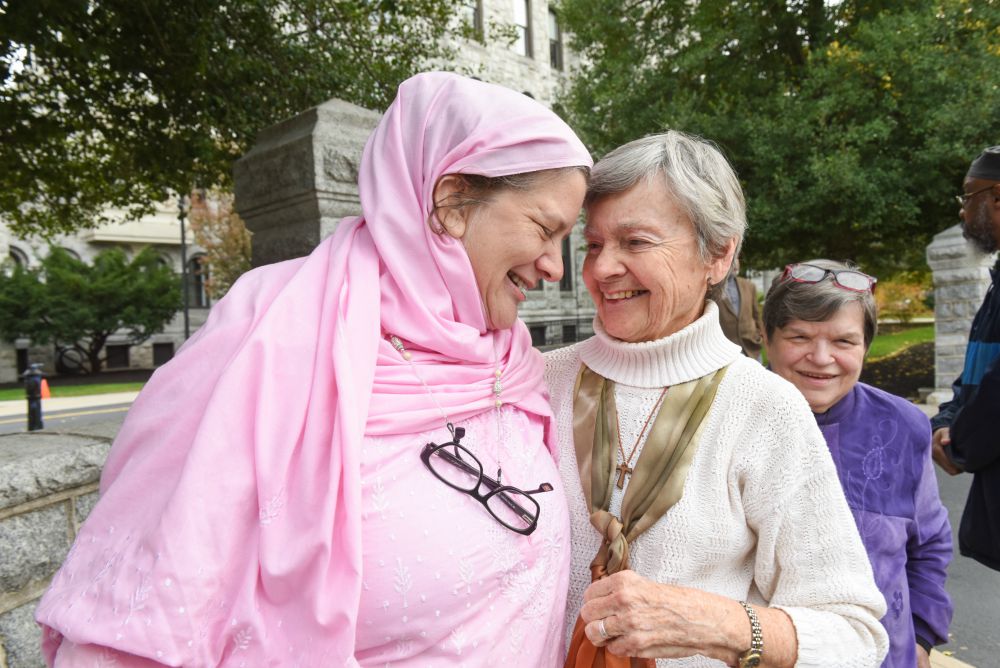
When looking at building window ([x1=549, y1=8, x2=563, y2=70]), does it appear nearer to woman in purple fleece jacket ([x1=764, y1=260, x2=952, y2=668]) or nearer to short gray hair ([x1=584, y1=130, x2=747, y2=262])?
woman in purple fleece jacket ([x1=764, y1=260, x2=952, y2=668])

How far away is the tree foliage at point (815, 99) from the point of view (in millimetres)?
9008

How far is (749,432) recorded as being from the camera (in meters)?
1.52

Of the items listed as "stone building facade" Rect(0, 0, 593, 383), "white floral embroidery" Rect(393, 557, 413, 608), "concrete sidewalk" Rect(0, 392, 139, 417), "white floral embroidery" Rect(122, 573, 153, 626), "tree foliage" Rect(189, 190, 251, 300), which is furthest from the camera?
"stone building facade" Rect(0, 0, 593, 383)

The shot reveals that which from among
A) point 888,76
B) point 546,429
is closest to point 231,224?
point 888,76

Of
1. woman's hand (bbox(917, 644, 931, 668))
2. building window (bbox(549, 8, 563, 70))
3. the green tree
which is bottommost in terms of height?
woman's hand (bbox(917, 644, 931, 668))

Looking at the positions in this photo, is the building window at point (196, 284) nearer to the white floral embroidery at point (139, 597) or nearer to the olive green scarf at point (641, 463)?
the olive green scarf at point (641, 463)

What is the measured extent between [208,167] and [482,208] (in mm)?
7127

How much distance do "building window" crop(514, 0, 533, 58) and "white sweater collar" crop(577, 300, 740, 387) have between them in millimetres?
24297

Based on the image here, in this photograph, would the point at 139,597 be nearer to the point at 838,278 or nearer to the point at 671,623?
the point at 671,623

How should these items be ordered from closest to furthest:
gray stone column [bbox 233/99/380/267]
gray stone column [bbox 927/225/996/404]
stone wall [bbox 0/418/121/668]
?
stone wall [bbox 0/418/121/668]
gray stone column [bbox 233/99/380/267]
gray stone column [bbox 927/225/996/404]

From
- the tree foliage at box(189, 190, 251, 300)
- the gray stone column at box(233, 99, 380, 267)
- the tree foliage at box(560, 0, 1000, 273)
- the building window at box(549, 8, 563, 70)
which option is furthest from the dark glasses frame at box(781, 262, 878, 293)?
the building window at box(549, 8, 563, 70)

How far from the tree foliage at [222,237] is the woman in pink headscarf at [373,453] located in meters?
20.2

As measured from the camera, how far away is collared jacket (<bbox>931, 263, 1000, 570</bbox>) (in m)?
2.55

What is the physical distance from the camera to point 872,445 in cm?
211
